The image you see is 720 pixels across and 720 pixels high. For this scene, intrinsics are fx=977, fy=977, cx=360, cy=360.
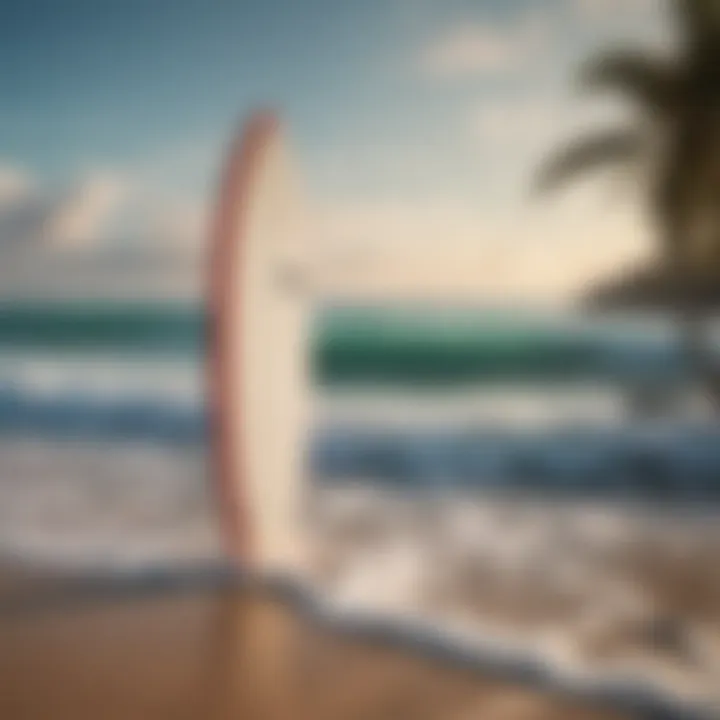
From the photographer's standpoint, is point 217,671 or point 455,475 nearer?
point 217,671

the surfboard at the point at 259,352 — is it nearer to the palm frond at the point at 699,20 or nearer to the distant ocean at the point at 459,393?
the distant ocean at the point at 459,393

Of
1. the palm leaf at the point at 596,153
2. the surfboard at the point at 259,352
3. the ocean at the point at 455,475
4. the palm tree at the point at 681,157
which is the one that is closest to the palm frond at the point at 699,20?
the palm tree at the point at 681,157

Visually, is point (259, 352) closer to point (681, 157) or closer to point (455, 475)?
point (455, 475)

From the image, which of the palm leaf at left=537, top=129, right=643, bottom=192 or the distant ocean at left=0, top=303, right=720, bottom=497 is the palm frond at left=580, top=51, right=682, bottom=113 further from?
the distant ocean at left=0, top=303, right=720, bottom=497

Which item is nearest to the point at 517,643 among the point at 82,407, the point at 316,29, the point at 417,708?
the point at 417,708

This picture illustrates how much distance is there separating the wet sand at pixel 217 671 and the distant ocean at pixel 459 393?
22 cm

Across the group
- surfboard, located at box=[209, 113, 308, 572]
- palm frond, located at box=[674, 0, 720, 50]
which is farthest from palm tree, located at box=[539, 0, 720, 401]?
surfboard, located at box=[209, 113, 308, 572]

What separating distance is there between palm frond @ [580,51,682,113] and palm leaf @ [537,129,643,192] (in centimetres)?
4

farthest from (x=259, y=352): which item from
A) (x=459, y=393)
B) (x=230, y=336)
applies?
(x=459, y=393)

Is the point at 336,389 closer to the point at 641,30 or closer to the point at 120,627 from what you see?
the point at 120,627

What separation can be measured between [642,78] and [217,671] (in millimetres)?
838

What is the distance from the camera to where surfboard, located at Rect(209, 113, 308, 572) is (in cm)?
119

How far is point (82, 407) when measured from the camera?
1.36 meters

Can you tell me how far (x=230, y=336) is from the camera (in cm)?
119
